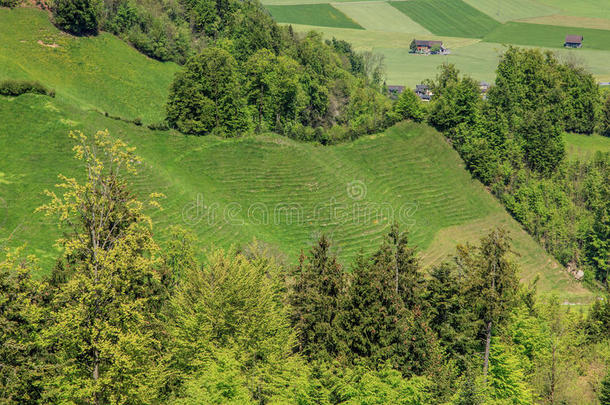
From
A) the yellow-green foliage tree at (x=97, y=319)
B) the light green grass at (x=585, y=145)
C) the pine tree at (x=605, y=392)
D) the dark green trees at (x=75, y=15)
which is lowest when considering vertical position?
the pine tree at (x=605, y=392)

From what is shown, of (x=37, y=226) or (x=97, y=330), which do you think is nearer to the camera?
(x=97, y=330)

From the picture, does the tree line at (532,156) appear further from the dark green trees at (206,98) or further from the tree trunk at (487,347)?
the tree trunk at (487,347)

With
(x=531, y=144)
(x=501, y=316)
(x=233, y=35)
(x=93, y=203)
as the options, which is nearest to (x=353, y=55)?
(x=233, y=35)

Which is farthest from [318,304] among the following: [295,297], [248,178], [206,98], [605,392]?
[206,98]

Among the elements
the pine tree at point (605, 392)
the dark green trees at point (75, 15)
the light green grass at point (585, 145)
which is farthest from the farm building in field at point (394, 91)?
the pine tree at point (605, 392)

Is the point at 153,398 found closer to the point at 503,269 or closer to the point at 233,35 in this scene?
the point at 503,269

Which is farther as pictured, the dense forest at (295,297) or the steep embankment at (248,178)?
the steep embankment at (248,178)
